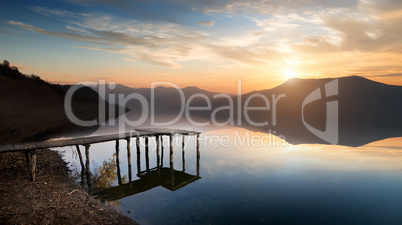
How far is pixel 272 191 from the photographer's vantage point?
16406 millimetres

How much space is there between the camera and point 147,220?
436 inches

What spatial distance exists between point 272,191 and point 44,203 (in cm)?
1380

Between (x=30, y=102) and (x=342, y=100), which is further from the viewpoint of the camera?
(x=342, y=100)

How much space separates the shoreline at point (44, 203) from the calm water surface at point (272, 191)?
7.53ft

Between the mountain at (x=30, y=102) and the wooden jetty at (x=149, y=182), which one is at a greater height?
the mountain at (x=30, y=102)

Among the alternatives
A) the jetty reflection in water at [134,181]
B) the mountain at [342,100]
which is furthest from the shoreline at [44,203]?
the mountain at [342,100]

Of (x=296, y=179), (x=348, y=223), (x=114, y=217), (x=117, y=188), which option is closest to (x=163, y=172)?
(x=117, y=188)

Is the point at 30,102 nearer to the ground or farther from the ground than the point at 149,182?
farther from the ground

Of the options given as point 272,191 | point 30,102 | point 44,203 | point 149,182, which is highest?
point 30,102

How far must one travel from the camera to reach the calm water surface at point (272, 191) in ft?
40.3

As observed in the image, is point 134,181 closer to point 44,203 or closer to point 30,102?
point 44,203

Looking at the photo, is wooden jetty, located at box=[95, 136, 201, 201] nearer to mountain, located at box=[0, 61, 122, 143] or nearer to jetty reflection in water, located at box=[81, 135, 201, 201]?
jetty reflection in water, located at box=[81, 135, 201, 201]

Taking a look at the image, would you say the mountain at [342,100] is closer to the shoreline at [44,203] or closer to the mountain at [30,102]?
the mountain at [30,102]

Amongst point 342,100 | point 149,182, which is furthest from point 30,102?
point 342,100
